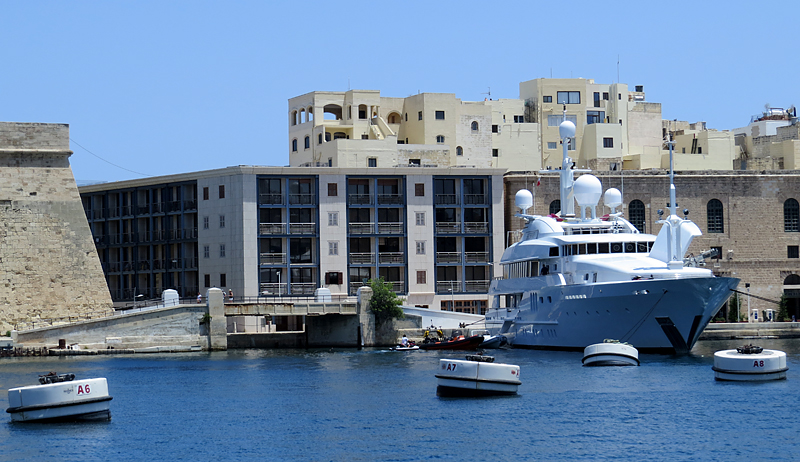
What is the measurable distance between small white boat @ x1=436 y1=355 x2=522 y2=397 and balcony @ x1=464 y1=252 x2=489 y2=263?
44065 millimetres

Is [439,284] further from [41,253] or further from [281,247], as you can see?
[41,253]

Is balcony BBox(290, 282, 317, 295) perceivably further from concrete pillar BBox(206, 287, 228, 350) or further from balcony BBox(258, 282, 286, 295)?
concrete pillar BBox(206, 287, 228, 350)

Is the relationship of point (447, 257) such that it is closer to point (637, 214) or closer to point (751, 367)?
point (637, 214)

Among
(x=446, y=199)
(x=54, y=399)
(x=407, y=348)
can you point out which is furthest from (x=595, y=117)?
(x=54, y=399)

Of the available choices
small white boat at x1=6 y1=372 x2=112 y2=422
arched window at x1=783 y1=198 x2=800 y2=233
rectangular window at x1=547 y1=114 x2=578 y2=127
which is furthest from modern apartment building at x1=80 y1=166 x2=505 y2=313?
small white boat at x1=6 y1=372 x2=112 y2=422

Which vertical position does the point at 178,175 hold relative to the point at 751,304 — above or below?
above

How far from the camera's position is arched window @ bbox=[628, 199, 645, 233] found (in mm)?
93688

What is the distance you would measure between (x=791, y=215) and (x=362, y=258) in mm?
35060

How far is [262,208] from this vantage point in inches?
3423

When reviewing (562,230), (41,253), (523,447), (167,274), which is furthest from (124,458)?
(167,274)

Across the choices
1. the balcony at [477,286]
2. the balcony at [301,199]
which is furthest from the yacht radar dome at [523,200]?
the balcony at [301,199]

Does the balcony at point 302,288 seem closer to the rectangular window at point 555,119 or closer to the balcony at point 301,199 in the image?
the balcony at point 301,199

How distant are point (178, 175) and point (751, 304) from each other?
148 feet

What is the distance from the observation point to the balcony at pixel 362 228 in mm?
88500
